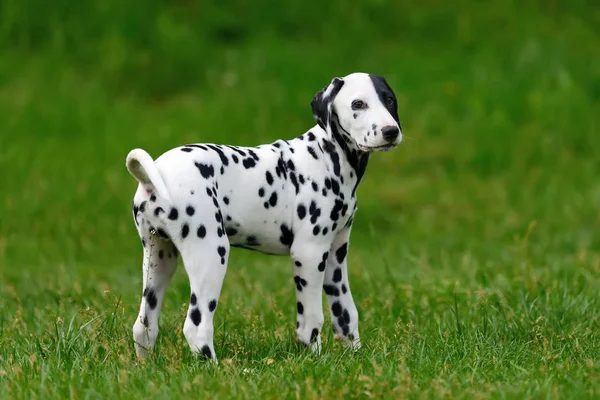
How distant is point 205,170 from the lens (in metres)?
4.83

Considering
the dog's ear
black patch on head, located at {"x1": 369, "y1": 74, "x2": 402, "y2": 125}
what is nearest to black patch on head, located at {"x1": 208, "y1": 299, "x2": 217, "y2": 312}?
the dog's ear

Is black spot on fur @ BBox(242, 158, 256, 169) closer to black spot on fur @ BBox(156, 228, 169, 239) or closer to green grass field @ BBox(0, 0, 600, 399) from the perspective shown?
black spot on fur @ BBox(156, 228, 169, 239)

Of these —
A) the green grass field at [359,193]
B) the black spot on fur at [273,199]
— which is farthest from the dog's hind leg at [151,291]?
the black spot on fur at [273,199]

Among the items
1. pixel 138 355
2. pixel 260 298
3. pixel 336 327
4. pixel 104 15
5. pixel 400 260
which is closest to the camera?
pixel 138 355

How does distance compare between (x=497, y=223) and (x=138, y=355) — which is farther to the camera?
(x=497, y=223)

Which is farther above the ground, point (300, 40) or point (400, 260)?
point (300, 40)

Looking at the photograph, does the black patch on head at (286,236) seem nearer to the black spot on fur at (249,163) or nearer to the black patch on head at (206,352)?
the black spot on fur at (249,163)

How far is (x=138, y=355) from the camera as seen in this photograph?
501cm

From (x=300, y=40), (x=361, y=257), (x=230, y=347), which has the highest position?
(x=300, y=40)

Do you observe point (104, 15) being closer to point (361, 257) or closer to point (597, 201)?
point (361, 257)

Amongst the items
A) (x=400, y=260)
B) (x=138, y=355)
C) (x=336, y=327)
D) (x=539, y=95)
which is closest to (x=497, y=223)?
(x=400, y=260)

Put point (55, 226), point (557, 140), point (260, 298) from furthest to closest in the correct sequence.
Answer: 1. point (557, 140)
2. point (55, 226)
3. point (260, 298)

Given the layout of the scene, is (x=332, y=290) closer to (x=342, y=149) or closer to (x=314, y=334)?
(x=314, y=334)

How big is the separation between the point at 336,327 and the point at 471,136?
6.77m
